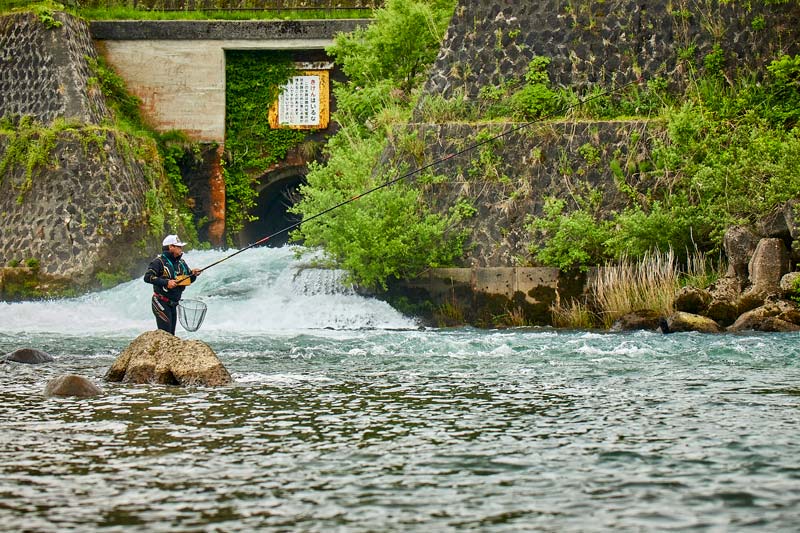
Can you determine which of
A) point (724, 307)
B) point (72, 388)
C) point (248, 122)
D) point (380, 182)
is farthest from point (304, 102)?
point (72, 388)

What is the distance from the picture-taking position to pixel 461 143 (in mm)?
23391

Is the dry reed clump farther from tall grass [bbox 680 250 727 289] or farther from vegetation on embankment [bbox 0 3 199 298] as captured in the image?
vegetation on embankment [bbox 0 3 199 298]

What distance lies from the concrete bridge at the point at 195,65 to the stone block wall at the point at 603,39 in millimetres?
8137

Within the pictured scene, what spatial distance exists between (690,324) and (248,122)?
1788cm

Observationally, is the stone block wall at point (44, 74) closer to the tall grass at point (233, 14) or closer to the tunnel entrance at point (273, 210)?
the tall grass at point (233, 14)

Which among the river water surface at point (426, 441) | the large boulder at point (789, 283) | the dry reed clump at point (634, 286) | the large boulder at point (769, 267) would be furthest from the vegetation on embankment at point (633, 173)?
the river water surface at point (426, 441)

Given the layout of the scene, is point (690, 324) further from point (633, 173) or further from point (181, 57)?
point (181, 57)

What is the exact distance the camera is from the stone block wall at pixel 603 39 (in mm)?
23453

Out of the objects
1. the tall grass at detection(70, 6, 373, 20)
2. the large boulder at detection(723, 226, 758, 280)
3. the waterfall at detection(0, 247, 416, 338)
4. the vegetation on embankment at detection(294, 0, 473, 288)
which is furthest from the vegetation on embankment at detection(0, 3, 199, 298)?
the large boulder at detection(723, 226, 758, 280)

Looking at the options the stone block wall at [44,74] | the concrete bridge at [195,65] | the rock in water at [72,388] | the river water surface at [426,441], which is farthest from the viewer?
the concrete bridge at [195,65]

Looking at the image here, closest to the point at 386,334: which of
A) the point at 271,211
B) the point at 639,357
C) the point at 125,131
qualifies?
the point at 639,357

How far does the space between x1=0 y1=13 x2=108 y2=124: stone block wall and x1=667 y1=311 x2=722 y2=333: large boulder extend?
53.1 ft

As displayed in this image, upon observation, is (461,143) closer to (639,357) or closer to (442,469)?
(639,357)

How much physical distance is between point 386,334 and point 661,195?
5967 mm
